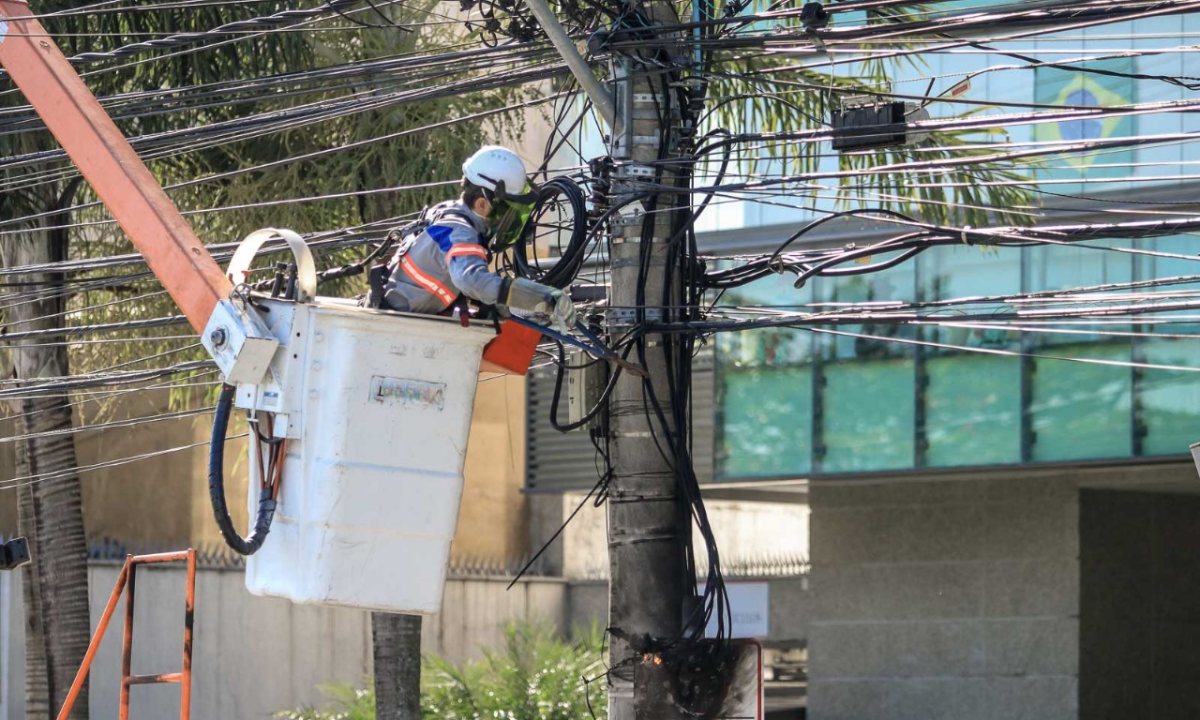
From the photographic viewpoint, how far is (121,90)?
13703mm

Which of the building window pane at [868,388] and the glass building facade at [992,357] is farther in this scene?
the building window pane at [868,388]

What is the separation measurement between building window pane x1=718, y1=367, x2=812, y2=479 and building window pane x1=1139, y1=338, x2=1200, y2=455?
340cm

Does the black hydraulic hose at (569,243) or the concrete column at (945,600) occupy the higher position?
the black hydraulic hose at (569,243)

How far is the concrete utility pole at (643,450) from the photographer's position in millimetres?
8188

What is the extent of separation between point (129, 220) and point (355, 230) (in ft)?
8.60

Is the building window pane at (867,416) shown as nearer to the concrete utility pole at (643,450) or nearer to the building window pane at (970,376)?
the building window pane at (970,376)

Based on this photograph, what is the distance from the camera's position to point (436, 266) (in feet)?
23.8

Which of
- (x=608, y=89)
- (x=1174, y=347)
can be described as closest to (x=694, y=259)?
(x=608, y=89)

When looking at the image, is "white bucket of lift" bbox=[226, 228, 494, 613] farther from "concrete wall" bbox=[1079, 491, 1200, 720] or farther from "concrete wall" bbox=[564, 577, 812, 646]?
"concrete wall" bbox=[564, 577, 812, 646]

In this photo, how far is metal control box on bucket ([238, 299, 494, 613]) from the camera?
6.95 meters

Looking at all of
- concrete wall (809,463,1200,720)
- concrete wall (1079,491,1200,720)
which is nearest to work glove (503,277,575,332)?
concrete wall (809,463,1200,720)

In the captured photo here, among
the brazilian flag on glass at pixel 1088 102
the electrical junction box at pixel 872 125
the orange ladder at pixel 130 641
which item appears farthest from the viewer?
the brazilian flag on glass at pixel 1088 102

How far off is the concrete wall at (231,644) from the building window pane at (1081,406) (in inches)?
235

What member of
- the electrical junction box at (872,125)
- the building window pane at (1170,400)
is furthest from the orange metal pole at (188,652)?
the building window pane at (1170,400)
